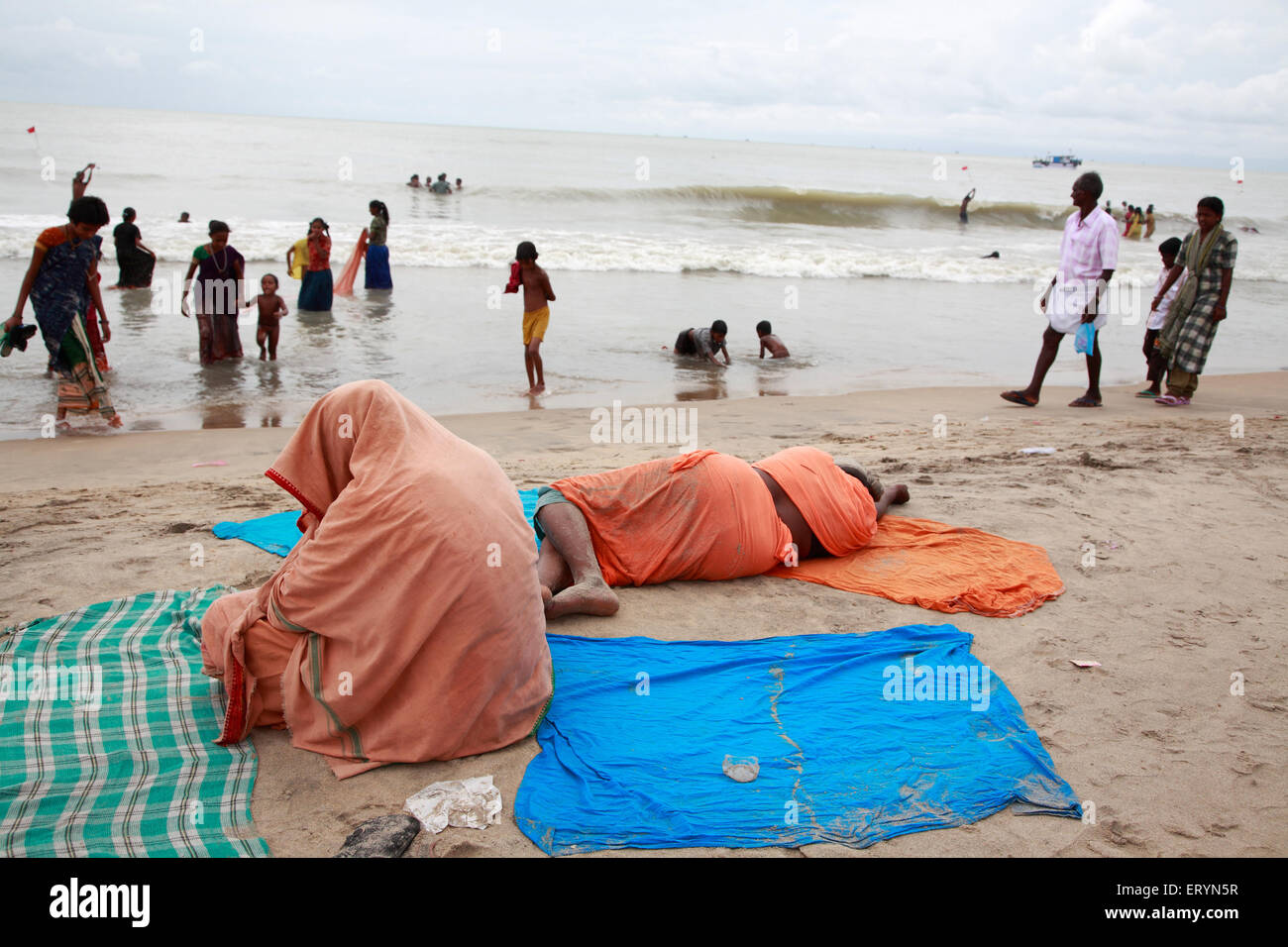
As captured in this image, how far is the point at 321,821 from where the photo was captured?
245 cm

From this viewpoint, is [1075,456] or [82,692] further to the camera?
[1075,456]

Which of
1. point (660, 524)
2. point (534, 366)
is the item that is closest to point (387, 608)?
point (660, 524)

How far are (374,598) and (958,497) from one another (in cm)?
370

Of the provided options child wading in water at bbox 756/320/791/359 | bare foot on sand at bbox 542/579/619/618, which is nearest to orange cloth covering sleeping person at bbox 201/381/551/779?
bare foot on sand at bbox 542/579/619/618

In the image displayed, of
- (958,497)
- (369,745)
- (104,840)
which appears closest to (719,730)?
(369,745)

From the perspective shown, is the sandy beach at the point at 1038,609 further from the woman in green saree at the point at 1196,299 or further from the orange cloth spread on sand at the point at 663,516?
the woman in green saree at the point at 1196,299

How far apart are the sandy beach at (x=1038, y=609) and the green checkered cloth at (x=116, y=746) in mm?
148

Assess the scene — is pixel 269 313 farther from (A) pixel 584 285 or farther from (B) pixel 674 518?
(A) pixel 584 285

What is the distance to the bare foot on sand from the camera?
3.57 meters

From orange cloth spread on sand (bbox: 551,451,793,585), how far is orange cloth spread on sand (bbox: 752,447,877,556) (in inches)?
13.0

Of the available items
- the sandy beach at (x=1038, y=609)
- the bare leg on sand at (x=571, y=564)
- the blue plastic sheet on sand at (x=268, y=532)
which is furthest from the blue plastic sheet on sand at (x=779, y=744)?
the blue plastic sheet on sand at (x=268, y=532)

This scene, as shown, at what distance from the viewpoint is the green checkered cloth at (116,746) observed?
231cm

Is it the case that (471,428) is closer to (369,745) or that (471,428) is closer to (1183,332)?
(369,745)

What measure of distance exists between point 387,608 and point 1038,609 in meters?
2.72
